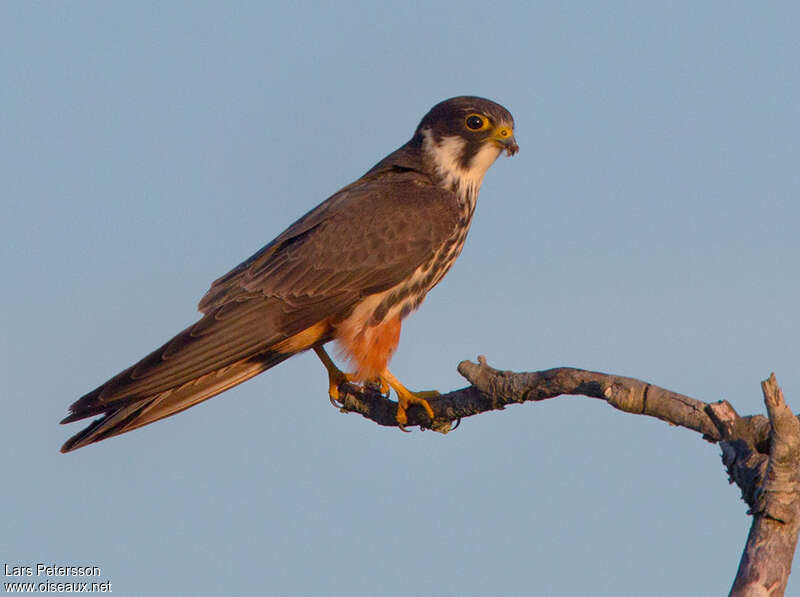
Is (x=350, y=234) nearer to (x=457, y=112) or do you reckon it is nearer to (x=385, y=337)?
(x=385, y=337)

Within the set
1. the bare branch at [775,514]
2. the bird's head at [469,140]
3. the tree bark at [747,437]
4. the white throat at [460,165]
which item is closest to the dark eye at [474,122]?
the bird's head at [469,140]

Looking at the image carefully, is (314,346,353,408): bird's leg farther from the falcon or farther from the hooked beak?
the hooked beak

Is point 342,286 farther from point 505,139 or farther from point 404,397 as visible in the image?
point 505,139

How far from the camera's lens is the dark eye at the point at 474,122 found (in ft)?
24.1

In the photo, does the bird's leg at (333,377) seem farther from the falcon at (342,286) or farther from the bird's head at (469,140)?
the bird's head at (469,140)

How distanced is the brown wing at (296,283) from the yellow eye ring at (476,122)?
1.80ft

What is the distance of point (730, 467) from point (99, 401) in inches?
139

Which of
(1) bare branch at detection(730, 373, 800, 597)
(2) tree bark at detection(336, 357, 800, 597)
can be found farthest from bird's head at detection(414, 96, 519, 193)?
(1) bare branch at detection(730, 373, 800, 597)

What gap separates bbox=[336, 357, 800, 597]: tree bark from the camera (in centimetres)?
373

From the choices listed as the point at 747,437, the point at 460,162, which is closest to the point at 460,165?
the point at 460,162

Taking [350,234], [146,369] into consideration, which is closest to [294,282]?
[350,234]

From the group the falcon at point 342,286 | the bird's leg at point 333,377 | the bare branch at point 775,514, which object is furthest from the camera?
the bird's leg at point 333,377

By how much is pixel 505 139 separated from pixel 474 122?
277 mm

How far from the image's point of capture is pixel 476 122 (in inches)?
289
